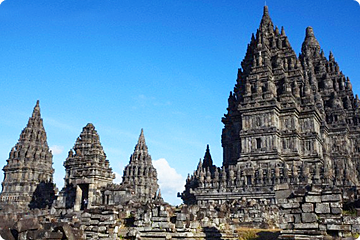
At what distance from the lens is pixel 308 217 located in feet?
39.8

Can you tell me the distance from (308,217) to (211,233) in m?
5.67

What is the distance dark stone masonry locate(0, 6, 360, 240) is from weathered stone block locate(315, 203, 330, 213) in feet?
0.10

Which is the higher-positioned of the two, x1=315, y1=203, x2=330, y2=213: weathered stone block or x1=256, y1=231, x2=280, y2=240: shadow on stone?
x1=315, y1=203, x2=330, y2=213: weathered stone block

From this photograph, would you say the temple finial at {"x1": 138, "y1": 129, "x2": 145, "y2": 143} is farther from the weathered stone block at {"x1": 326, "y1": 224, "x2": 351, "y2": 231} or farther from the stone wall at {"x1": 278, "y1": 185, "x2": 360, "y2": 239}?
the weathered stone block at {"x1": 326, "y1": 224, "x2": 351, "y2": 231}

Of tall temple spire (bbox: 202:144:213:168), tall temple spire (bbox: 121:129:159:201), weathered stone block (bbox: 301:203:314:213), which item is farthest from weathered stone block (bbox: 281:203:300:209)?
tall temple spire (bbox: 121:129:159:201)

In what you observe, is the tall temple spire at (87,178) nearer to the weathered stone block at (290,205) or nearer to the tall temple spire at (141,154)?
the weathered stone block at (290,205)

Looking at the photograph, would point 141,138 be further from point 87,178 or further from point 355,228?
point 355,228

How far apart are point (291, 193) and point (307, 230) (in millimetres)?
1296

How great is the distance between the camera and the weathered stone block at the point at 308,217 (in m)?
12.0

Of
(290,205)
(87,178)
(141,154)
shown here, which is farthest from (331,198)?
(141,154)

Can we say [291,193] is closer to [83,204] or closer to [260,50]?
[83,204]

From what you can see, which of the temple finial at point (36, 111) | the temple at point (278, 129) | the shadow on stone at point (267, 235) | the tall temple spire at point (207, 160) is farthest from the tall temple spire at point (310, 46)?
the shadow on stone at point (267, 235)

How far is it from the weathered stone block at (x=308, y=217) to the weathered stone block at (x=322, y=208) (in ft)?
0.64

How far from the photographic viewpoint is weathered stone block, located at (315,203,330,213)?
39.0 ft
